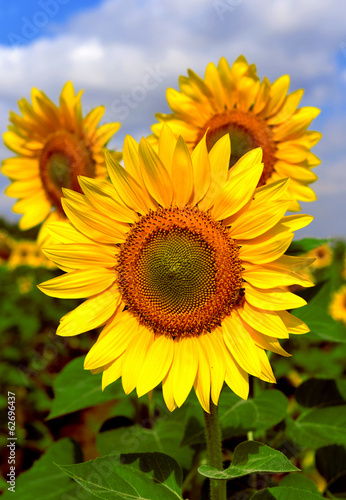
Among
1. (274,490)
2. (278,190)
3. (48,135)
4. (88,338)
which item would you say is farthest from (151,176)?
(88,338)

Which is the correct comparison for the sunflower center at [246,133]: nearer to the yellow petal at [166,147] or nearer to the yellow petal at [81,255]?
the yellow petal at [166,147]

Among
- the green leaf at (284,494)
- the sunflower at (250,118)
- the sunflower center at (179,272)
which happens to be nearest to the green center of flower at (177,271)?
the sunflower center at (179,272)

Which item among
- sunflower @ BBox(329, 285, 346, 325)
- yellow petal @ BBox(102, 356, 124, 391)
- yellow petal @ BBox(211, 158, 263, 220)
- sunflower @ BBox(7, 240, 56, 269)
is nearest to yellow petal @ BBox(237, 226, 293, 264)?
yellow petal @ BBox(211, 158, 263, 220)

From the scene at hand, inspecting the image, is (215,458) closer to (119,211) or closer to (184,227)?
(184,227)

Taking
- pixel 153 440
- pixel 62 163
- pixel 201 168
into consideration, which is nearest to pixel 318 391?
pixel 153 440

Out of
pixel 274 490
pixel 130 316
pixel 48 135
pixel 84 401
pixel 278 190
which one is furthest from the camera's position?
pixel 48 135

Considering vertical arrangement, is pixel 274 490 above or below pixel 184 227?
below
